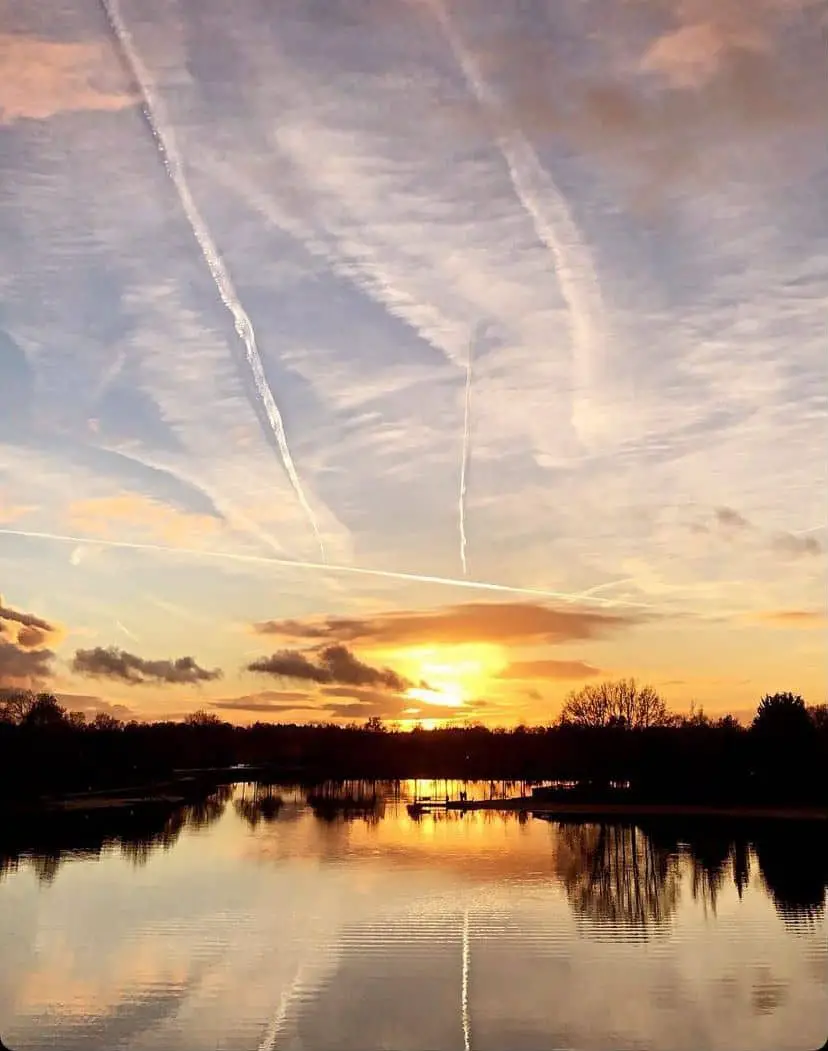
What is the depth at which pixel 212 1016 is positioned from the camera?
26.2 metres

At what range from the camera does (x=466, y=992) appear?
2886cm

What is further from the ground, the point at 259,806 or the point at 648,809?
the point at 648,809

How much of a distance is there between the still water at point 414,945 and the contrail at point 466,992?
10cm

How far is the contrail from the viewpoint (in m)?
25.2

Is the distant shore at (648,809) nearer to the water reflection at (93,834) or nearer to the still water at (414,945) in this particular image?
the still water at (414,945)

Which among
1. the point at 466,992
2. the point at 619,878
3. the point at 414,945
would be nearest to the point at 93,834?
the point at 619,878

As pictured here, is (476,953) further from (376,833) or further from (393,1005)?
(376,833)

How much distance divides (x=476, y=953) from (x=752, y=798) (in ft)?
167

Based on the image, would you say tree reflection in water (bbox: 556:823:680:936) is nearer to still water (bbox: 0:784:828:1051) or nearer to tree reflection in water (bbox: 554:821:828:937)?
tree reflection in water (bbox: 554:821:828:937)

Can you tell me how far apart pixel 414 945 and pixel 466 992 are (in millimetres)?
6432

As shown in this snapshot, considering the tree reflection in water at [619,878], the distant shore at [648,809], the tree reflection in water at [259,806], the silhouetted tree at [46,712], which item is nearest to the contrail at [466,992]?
the tree reflection in water at [619,878]

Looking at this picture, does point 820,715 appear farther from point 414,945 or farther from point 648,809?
point 414,945

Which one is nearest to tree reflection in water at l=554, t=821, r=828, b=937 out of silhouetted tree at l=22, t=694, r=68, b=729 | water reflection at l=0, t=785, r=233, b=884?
water reflection at l=0, t=785, r=233, b=884

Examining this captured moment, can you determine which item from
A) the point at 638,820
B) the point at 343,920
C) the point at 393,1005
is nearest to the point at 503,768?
the point at 638,820
